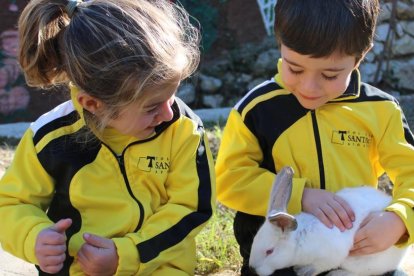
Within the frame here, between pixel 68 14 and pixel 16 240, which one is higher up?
pixel 68 14

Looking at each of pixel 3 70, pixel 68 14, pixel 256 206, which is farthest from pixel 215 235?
pixel 3 70

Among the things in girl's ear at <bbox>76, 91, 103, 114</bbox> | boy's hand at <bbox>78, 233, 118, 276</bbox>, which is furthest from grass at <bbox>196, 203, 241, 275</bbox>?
girl's ear at <bbox>76, 91, 103, 114</bbox>

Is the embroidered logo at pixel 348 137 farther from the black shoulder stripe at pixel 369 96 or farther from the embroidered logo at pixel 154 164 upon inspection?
the embroidered logo at pixel 154 164

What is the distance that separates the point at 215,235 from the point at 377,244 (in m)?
1.16

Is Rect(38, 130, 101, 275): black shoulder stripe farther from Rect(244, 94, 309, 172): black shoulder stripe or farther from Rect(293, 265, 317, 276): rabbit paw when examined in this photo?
Rect(293, 265, 317, 276): rabbit paw

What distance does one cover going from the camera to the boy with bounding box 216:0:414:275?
8.16 feet

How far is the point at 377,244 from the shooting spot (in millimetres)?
2480

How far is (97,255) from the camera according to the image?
2312 mm

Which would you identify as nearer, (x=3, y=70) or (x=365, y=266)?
(x=365, y=266)

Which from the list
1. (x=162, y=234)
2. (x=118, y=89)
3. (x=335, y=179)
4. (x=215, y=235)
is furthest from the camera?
(x=215, y=235)

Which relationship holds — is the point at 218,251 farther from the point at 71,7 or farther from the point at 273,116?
the point at 71,7

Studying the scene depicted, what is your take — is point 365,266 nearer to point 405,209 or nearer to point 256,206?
point 405,209

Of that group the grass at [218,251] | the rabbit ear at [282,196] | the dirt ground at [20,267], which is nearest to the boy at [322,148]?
the rabbit ear at [282,196]

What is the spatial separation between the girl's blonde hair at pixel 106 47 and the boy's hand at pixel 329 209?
26.3 inches
